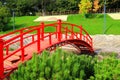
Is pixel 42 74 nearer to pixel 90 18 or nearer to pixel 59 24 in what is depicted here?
pixel 59 24

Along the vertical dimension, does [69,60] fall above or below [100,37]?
above

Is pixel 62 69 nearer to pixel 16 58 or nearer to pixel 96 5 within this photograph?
pixel 16 58

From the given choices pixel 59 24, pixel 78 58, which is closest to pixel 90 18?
pixel 59 24

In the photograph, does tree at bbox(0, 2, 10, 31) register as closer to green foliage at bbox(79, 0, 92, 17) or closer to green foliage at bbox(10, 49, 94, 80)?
green foliage at bbox(79, 0, 92, 17)

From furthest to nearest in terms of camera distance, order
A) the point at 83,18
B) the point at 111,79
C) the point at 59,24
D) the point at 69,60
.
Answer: the point at 83,18, the point at 59,24, the point at 69,60, the point at 111,79

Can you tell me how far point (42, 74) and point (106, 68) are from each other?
5.92 feet

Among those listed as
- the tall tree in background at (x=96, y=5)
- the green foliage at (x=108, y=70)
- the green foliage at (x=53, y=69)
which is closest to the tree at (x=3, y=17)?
the tall tree in background at (x=96, y=5)

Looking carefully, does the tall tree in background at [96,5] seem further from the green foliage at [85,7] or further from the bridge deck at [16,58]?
the bridge deck at [16,58]

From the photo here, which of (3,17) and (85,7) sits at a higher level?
(85,7)

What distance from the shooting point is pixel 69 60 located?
11.1 meters

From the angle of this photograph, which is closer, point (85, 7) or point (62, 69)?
point (62, 69)

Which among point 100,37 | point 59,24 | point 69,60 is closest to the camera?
point 69,60

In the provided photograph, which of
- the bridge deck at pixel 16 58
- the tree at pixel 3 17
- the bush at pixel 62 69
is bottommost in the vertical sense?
the tree at pixel 3 17

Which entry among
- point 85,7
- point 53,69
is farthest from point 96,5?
point 53,69
